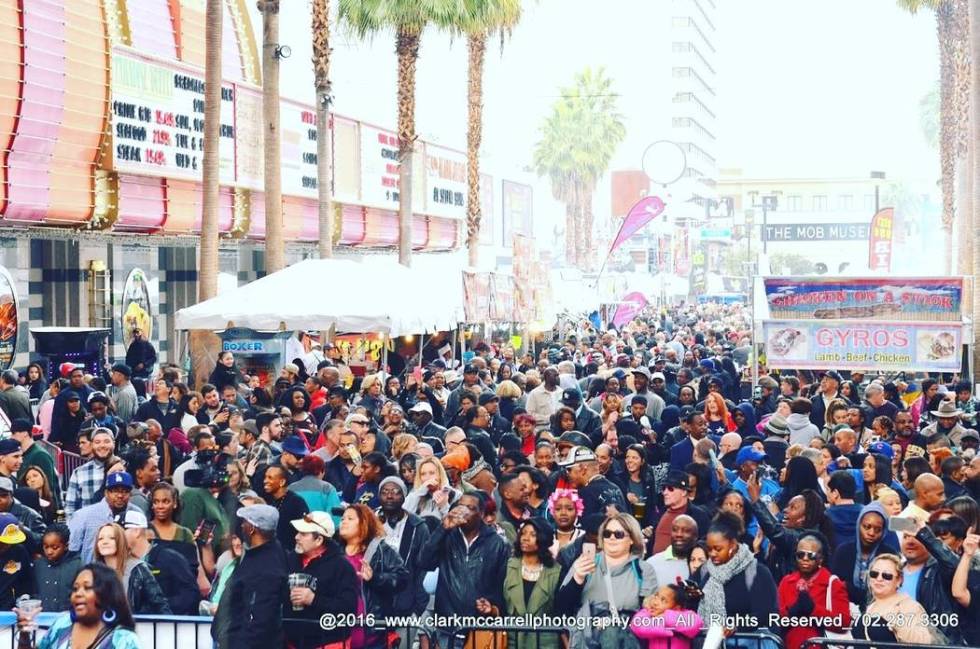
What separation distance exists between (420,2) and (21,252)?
10225mm

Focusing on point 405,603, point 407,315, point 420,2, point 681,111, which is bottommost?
point 405,603

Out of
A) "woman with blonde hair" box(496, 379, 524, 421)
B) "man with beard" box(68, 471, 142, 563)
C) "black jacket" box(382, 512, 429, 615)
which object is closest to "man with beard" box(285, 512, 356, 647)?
"black jacket" box(382, 512, 429, 615)

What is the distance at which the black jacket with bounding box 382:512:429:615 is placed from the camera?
8.89 m

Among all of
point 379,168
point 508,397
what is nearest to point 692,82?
point 379,168

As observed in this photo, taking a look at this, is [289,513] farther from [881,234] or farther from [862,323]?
[881,234]

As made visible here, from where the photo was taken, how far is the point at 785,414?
15328 mm

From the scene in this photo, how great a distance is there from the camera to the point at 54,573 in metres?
8.77

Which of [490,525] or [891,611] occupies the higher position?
[490,525]

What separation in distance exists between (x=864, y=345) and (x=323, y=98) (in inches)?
492

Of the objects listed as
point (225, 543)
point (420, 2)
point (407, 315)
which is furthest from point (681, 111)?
point (225, 543)

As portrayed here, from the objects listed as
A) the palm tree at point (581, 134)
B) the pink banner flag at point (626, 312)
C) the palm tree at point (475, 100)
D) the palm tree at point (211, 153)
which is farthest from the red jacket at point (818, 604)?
the palm tree at point (581, 134)

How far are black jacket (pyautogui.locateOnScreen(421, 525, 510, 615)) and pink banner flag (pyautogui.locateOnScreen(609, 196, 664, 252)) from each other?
3272 centimetres

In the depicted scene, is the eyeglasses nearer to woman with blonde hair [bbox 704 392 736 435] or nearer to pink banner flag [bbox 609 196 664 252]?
woman with blonde hair [bbox 704 392 736 435]

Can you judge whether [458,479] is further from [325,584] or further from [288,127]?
[288,127]
